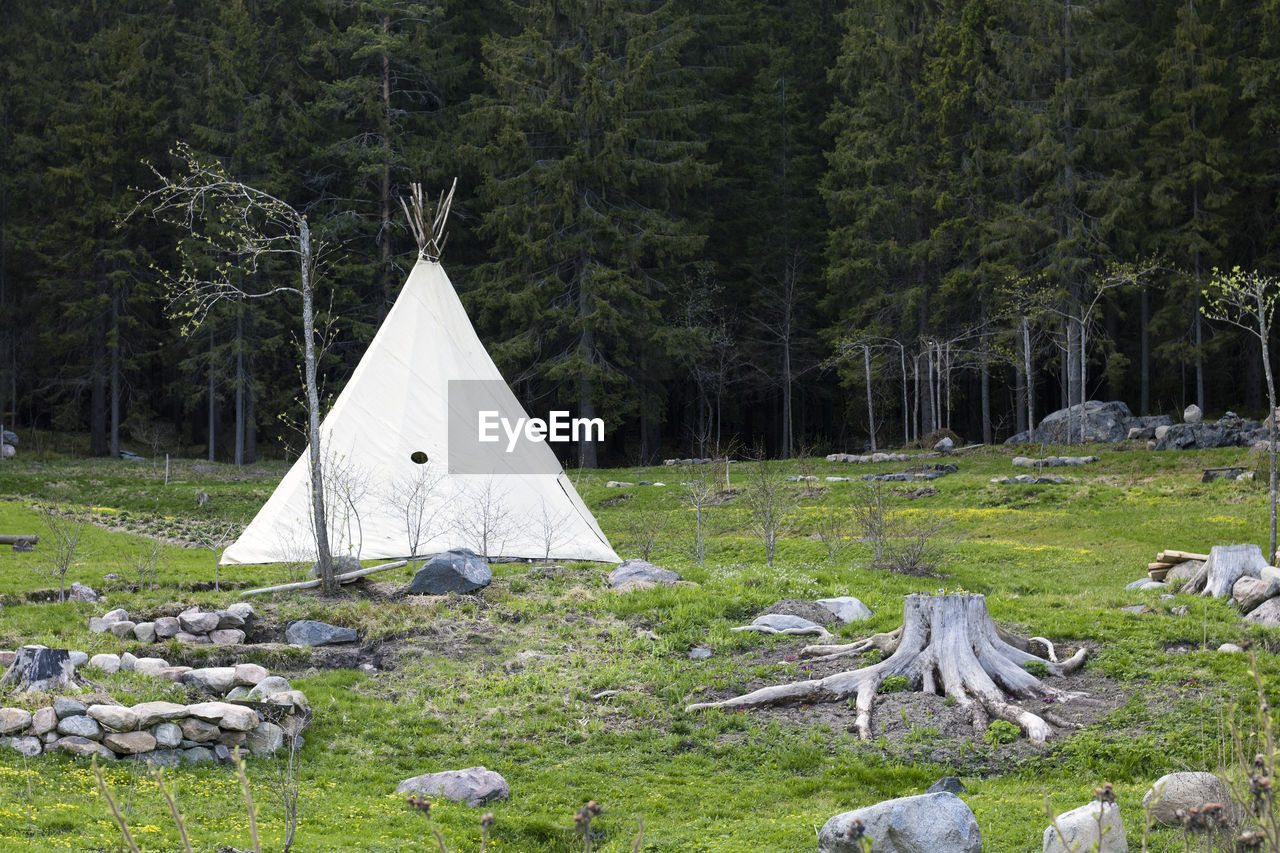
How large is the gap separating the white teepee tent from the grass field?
1.23 meters

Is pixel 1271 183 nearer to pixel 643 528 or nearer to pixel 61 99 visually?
pixel 643 528

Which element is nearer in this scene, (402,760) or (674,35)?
(402,760)

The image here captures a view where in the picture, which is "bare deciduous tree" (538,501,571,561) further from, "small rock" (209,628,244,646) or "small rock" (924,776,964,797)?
"small rock" (924,776,964,797)

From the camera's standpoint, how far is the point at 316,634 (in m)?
12.0

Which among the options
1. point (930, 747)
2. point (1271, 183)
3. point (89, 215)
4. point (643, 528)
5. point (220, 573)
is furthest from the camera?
point (89, 215)

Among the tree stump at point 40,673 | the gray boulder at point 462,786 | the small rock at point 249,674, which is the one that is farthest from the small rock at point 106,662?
the gray boulder at point 462,786

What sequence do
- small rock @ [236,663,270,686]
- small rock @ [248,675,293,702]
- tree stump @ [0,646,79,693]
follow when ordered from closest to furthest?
tree stump @ [0,646,79,693] < small rock @ [248,675,293,702] < small rock @ [236,663,270,686]

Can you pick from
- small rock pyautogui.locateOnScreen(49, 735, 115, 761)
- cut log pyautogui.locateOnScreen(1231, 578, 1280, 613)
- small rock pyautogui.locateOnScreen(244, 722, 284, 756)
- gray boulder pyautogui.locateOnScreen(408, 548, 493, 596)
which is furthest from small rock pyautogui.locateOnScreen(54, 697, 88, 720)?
cut log pyautogui.locateOnScreen(1231, 578, 1280, 613)

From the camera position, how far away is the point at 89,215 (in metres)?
39.8

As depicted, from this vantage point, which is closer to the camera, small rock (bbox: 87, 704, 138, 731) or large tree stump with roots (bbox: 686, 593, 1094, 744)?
small rock (bbox: 87, 704, 138, 731)

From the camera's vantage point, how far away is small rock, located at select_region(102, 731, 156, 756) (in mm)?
8477

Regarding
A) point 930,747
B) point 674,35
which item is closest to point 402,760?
point 930,747

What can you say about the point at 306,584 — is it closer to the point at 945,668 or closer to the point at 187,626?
the point at 187,626

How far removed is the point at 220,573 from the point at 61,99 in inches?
1239
